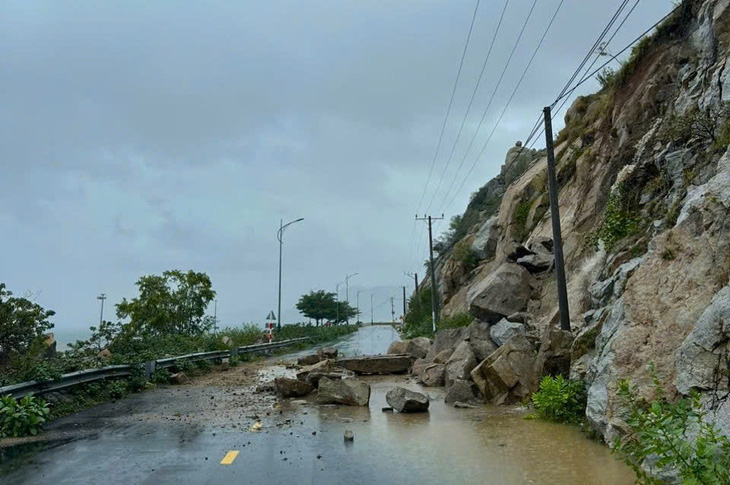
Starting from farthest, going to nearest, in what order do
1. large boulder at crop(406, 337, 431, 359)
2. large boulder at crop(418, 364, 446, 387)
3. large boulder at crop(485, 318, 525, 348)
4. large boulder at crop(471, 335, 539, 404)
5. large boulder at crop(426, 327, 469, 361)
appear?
1. large boulder at crop(406, 337, 431, 359)
2. large boulder at crop(426, 327, 469, 361)
3. large boulder at crop(418, 364, 446, 387)
4. large boulder at crop(485, 318, 525, 348)
5. large boulder at crop(471, 335, 539, 404)

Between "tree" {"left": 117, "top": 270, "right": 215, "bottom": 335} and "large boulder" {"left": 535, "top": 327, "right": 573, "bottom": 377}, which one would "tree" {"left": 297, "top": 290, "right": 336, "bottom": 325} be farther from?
"large boulder" {"left": 535, "top": 327, "right": 573, "bottom": 377}

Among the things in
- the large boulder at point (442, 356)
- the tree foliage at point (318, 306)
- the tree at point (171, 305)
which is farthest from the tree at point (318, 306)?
the large boulder at point (442, 356)

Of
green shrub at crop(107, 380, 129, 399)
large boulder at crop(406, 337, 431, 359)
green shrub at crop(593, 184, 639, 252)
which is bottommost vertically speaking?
green shrub at crop(107, 380, 129, 399)

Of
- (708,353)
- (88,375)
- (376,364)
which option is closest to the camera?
(708,353)

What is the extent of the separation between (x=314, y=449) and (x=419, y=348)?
60.4 feet

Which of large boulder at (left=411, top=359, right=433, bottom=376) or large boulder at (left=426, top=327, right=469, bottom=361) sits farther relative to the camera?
large boulder at (left=426, top=327, right=469, bottom=361)

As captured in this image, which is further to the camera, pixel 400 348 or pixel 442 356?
pixel 400 348

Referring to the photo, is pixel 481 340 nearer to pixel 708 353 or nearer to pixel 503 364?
pixel 503 364

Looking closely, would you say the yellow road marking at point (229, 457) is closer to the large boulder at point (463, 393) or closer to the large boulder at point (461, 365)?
the large boulder at point (463, 393)

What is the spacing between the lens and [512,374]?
45.9 feet

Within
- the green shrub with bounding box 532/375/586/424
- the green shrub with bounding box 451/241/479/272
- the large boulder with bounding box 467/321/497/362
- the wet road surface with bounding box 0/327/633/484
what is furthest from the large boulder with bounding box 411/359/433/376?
the green shrub with bounding box 451/241/479/272

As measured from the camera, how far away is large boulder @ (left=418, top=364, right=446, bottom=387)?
1898 centimetres

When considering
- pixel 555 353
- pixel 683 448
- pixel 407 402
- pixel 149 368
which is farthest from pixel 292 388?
pixel 683 448

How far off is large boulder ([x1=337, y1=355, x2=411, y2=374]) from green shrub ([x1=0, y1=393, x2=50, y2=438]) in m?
13.3
